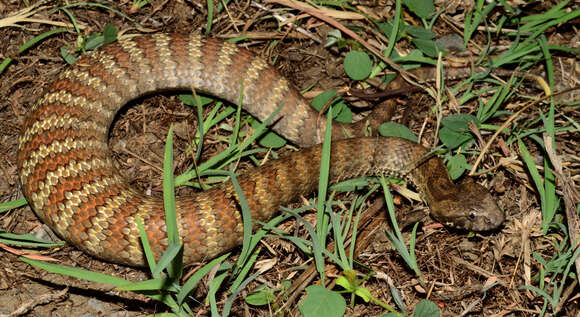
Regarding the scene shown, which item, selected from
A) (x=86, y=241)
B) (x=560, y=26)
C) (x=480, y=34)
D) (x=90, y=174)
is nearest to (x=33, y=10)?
(x=90, y=174)

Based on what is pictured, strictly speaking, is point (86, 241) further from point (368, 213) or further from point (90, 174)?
point (368, 213)

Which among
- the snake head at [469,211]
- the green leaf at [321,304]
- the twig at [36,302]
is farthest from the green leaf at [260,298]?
the snake head at [469,211]

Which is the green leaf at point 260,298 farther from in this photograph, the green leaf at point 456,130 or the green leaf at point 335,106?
the green leaf at point 456,130

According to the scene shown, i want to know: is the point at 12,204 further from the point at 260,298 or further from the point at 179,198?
the point at 260,298

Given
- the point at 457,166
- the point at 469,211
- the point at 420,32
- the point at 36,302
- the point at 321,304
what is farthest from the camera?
the point at 420,32

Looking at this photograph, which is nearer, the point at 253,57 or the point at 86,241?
the point at 86,241

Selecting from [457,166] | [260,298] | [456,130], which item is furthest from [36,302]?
[456,130]
